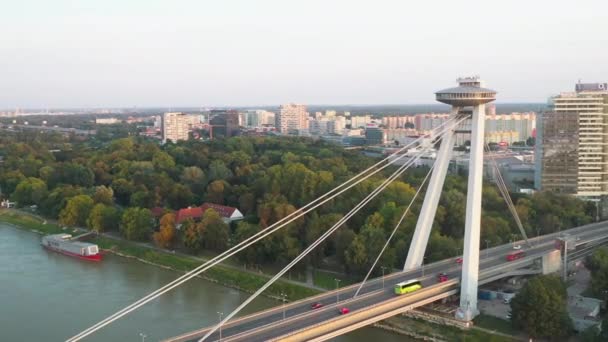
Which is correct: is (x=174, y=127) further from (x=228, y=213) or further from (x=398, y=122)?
(x=228, y=213)

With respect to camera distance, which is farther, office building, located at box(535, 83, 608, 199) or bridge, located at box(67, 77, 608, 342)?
office building, located at box(535, 83, 608, 199)

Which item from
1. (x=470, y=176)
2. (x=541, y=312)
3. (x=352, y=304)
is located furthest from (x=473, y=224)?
(x=352, y=304)

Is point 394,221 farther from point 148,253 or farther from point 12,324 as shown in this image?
point 12,324

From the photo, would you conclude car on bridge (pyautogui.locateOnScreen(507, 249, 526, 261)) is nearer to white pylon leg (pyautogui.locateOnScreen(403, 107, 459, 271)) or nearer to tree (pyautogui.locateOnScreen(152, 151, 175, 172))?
white pylon leg (pyautogui.locateOnScreen(403, 107, 459, 271))

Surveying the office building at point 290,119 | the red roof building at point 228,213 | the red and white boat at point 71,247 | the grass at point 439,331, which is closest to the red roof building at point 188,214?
the red roof building at point 228,213

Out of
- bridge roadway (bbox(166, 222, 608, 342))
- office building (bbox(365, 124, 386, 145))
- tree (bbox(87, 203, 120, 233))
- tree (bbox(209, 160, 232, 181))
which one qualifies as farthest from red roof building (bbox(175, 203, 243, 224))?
office building (bbox(365, 124, 386, 145))

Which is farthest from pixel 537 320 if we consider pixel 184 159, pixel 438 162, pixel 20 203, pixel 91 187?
pixel 184 159
